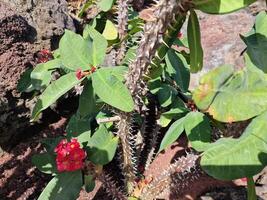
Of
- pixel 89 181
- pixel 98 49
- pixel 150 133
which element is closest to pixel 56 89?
pixel 98 49

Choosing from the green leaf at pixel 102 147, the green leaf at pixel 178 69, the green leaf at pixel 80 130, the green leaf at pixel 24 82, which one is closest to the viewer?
the green leaf at pixel 102 147

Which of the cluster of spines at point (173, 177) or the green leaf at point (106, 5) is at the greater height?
the green leaf at point (106, 5)

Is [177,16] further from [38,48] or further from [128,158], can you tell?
[38,48]

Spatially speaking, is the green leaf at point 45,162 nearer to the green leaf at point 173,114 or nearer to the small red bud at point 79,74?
the small red bud at point 79,74

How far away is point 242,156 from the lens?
129 cm

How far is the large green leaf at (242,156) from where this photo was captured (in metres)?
1.29

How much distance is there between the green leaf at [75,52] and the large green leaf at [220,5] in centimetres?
58

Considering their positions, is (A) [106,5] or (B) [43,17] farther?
(B) [43,17]

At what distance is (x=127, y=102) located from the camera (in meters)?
1.61

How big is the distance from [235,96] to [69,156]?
75 cm

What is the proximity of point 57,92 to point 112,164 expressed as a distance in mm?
1060

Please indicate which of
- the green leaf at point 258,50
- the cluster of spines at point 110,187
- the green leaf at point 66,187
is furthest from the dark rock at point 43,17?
the green leaf at point 258,50

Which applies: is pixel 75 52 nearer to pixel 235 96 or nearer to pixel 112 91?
pixel 112 91

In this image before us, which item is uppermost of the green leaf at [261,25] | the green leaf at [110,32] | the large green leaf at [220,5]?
the large green leaf at [220,5]
